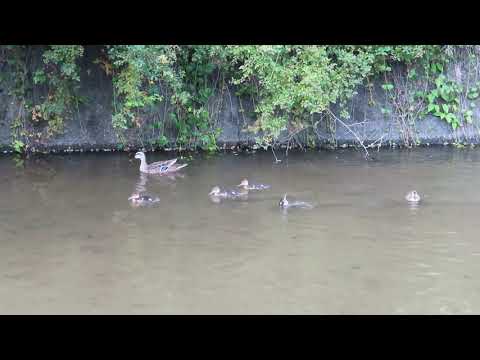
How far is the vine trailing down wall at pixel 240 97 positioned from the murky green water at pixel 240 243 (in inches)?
72.3

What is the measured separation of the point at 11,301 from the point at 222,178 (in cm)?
634

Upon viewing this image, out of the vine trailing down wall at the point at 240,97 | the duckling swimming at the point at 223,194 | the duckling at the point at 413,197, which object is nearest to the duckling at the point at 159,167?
the vine trailing down wall at the point at 240,97

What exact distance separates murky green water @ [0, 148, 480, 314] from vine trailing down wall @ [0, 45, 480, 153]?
184 centimetres

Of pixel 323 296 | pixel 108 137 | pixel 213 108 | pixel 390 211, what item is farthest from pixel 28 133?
pixel 323 296

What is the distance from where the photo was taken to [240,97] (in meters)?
15.8

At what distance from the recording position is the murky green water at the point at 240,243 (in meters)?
6.66

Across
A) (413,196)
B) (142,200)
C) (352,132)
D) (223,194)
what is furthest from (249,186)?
(352,132)

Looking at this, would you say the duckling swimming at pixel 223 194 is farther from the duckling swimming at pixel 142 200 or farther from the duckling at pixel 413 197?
the duckling at pixel 413 197

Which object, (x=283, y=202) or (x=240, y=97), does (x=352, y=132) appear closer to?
(x=240, y=97)

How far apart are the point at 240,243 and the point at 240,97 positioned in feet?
25.7

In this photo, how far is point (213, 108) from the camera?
15641 mm

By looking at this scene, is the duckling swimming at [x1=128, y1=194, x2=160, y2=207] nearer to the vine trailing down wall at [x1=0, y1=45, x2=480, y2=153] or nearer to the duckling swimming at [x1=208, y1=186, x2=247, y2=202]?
the duckling swimming at [x1=208, y1=186, x2=247, y2=202]

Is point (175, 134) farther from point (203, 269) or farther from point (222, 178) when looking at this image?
point (203, 269)
